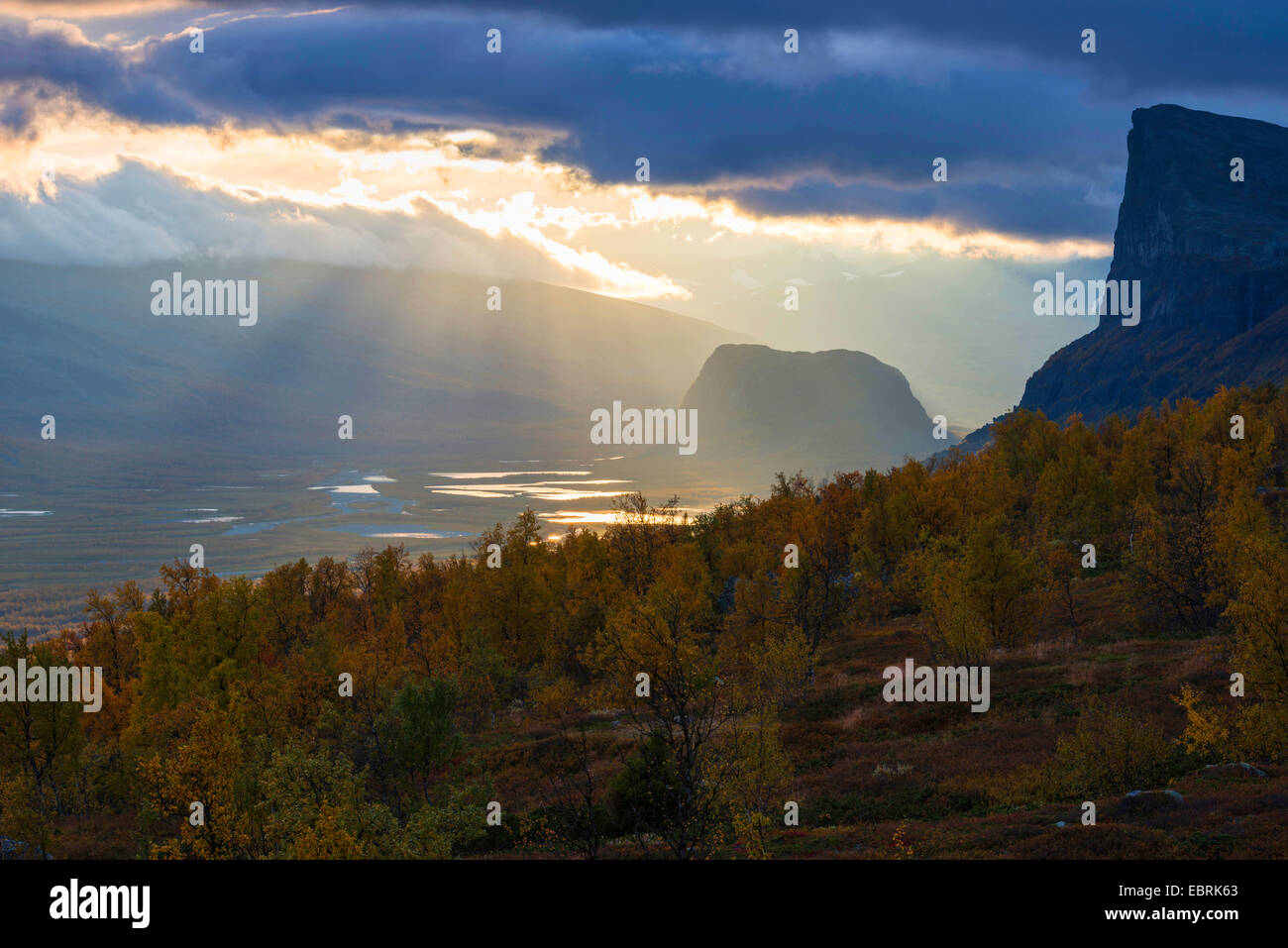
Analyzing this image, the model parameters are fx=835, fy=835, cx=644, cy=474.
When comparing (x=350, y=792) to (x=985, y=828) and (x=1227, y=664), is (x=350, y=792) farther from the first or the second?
(x=1227, y=664)

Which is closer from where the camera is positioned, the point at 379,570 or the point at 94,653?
the point at 94,653

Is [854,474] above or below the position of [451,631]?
above

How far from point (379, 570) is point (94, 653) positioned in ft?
90.2

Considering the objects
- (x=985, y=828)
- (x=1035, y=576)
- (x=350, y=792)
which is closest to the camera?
(x=350, y=792)

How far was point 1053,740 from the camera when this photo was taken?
115 ft

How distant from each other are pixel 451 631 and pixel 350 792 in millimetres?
58960

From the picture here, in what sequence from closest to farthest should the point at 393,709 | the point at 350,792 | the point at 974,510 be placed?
1. the point at 350,792
2. the point at 393,709
3. the point at 974,510

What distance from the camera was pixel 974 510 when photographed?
3440 inches

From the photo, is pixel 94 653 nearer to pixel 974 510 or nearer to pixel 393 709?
pixel 393 709
